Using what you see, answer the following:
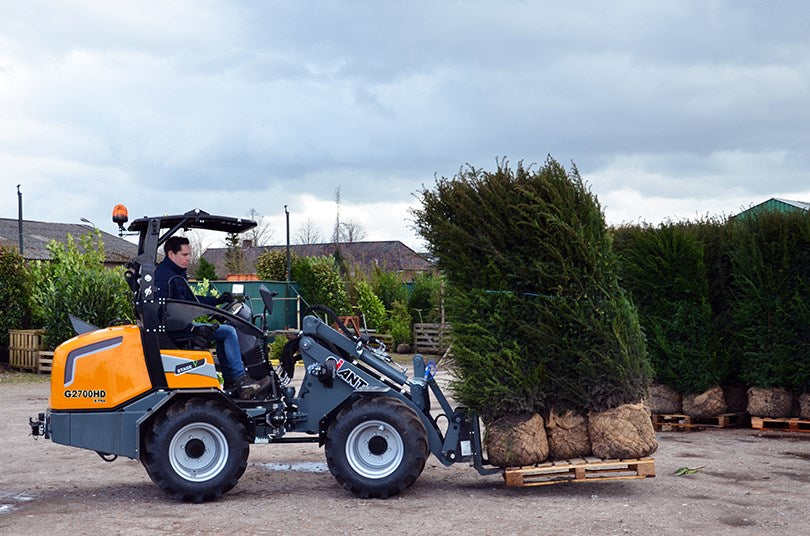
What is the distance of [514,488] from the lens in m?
8.30

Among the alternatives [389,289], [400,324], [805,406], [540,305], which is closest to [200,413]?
[540,305]

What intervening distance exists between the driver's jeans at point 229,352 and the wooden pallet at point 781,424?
7446mm

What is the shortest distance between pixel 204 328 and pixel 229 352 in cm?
32

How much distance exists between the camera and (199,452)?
781 centimetres

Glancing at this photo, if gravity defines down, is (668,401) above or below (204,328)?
below

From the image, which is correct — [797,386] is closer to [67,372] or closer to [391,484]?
[391,484]

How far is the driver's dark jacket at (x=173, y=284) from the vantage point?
26.2ft

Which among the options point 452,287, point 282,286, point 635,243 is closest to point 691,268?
point 635,243

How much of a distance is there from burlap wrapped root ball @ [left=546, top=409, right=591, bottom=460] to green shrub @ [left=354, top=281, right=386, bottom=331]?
2119cm

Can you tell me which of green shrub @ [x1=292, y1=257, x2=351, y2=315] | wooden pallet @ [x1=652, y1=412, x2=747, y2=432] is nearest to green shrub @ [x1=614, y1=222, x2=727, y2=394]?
wooden pallet @ [x1=652, y1=412, x2=747, y2=432]

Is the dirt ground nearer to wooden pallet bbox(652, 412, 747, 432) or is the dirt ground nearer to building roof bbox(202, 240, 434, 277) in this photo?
wooden pallet bbox(652, 412, 747, 432)

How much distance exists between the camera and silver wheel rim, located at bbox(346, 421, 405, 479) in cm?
782

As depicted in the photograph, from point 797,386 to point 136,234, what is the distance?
28.8 ft

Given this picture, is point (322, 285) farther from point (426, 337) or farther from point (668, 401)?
point (668, 401)
